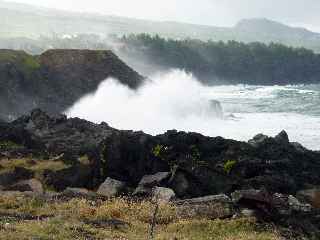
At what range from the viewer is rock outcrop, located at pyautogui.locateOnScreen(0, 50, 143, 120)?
57.8m

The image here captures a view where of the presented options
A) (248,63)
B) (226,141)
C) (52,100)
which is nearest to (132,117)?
(52,100)

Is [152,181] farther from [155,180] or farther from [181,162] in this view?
[181,162]

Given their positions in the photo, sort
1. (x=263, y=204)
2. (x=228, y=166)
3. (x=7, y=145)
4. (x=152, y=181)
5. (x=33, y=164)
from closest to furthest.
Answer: (x=263, y=204) < (x=152, y=181) < (x=228, y=166) < (x=33, y=164) < (x=7, y=145)

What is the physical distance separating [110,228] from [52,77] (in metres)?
46.9

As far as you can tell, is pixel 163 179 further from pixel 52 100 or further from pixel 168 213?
pixel 52 100

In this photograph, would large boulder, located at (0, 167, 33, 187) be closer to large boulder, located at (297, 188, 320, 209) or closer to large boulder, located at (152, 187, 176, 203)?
large boulder, located at (152, 187, 176, 203)

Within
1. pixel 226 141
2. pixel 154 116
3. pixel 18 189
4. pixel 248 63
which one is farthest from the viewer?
pixel 248 63

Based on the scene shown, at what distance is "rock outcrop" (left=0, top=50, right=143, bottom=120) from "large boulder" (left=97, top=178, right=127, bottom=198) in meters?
32.2

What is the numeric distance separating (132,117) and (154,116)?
155 inches

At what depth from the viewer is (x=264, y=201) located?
19.2 meters

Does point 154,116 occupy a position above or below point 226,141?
below

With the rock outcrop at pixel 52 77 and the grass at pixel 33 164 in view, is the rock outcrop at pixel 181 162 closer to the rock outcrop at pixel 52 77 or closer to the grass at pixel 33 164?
the grass at pixel 33 164

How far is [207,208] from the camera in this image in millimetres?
19906

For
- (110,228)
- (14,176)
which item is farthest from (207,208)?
(14,176)
